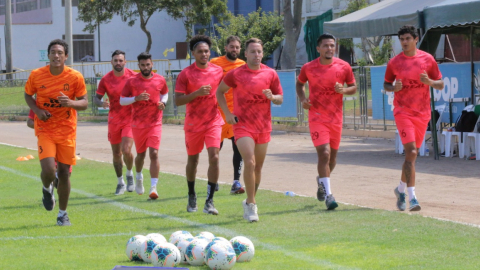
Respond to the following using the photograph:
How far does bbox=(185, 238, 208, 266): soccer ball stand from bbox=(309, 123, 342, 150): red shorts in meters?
3.28

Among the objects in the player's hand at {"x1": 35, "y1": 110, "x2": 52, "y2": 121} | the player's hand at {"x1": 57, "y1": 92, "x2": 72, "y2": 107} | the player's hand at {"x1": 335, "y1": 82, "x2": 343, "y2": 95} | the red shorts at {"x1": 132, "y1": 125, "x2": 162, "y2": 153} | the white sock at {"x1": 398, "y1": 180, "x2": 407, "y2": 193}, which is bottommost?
the white sock at {"x1": 398, "y1": 180, "x2": 407, "y2": 193}

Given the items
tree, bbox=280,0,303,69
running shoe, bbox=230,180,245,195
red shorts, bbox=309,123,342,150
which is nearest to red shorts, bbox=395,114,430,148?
red shorts, bbox=309,123,342,150

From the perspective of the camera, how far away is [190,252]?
6.21 metres

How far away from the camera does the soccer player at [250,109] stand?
8414mm

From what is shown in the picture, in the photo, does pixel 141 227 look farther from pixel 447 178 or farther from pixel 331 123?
pixel 447 178

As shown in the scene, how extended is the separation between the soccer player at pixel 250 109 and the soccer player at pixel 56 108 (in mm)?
1771

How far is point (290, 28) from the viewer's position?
28906 millimetres

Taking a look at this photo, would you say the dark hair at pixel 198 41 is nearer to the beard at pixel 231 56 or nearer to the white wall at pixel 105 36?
the beard at pixel 231 56

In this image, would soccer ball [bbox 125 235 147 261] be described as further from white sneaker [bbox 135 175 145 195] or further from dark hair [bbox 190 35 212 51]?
white sneaker [bbox 135 175 145 195]

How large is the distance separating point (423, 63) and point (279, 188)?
3406mm

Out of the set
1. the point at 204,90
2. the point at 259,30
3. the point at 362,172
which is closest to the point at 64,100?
the point at 204,90

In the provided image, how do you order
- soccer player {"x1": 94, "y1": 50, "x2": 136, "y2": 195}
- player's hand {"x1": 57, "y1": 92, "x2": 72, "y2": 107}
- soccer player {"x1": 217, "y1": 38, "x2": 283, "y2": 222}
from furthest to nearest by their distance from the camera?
soccer player {"x1": 94, "y1": 50, "x2": 136, "y2": 195} → soccer player {"x1": 217, "y1": 38, "x2": 283, "y2": 222} → player's hand {"x1": 57, "y1": 92, "x2": 72, "y2": 107}

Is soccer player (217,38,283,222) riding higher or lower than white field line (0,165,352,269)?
higher

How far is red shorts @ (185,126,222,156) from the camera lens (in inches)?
359
